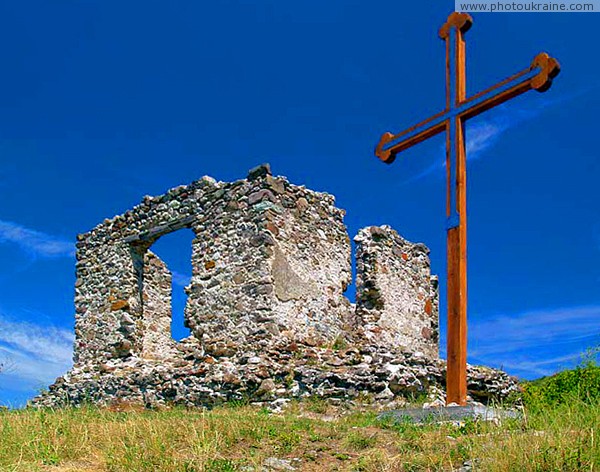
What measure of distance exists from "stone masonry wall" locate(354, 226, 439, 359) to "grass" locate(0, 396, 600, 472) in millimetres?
6446

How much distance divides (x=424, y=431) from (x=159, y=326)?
10542mm

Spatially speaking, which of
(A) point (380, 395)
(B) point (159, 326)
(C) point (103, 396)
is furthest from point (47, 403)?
(A) point (380, 395)

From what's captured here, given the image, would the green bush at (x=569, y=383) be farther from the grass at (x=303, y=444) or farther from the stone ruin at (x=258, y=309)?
the grass at (x=303, y=444)

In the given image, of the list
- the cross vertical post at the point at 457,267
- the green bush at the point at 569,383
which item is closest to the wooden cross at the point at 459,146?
the cross vertical post at the point at 457,267

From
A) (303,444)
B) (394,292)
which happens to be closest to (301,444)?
(303,444)

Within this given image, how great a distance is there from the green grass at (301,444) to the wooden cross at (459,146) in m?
1.55

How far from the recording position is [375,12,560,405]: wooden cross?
833 centimetres

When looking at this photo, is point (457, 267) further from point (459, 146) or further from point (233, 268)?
point (233, 268)

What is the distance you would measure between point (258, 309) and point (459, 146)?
4.31 metres

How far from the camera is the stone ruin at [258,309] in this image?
10.5 metres

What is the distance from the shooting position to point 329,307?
1251 centimetres

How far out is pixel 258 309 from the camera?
11336mm

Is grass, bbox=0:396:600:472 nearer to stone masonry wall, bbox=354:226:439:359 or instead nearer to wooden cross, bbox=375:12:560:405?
wooden cross, bbox=375:12:560:405

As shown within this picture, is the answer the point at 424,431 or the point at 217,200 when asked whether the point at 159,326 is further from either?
the point at 424,431
